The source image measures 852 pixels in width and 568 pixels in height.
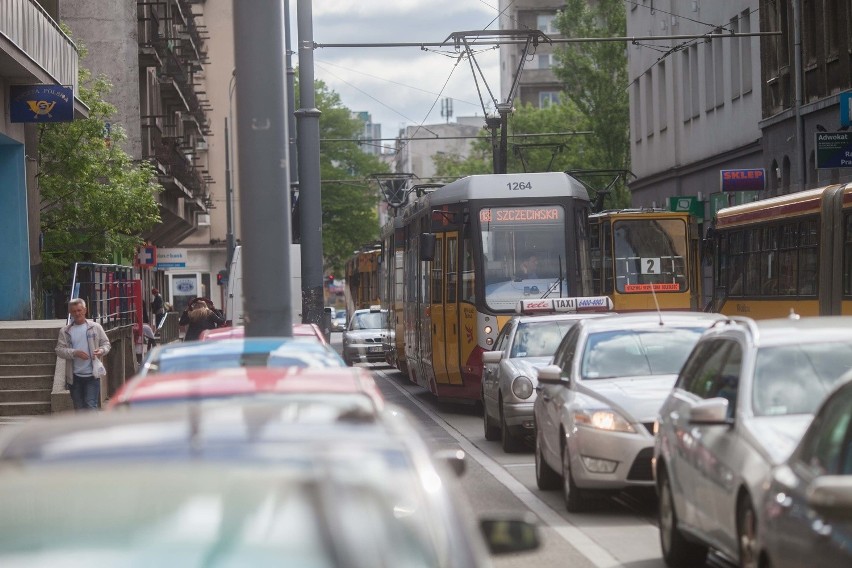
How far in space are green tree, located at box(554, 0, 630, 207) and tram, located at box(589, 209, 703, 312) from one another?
3581 cm

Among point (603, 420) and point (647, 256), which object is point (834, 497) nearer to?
point (603, 420)

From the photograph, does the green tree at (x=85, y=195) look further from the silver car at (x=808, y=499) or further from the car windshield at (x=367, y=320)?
the silver car at (x=808, y=499)

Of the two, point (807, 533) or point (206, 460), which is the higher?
point (206, 460)

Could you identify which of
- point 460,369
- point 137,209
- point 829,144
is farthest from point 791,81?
point 460,369

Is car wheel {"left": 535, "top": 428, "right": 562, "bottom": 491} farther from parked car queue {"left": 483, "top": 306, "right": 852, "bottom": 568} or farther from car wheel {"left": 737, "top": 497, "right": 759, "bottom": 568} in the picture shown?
car wheel {"left": 737, "top": 497, "right": 759, "bottom": 568}

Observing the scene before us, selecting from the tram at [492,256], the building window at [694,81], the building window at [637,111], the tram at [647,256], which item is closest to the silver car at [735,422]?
the tram at [492,256]

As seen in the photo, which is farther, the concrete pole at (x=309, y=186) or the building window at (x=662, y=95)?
the building window at (x=662, y=95)

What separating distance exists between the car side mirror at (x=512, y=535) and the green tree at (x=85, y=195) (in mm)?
28585

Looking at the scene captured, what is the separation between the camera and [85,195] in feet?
110

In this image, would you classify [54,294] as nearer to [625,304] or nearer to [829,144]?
[625,304]

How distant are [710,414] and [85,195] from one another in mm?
27022

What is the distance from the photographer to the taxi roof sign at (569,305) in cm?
2019

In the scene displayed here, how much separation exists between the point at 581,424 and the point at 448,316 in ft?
39.0

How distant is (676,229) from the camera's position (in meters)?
35.1
